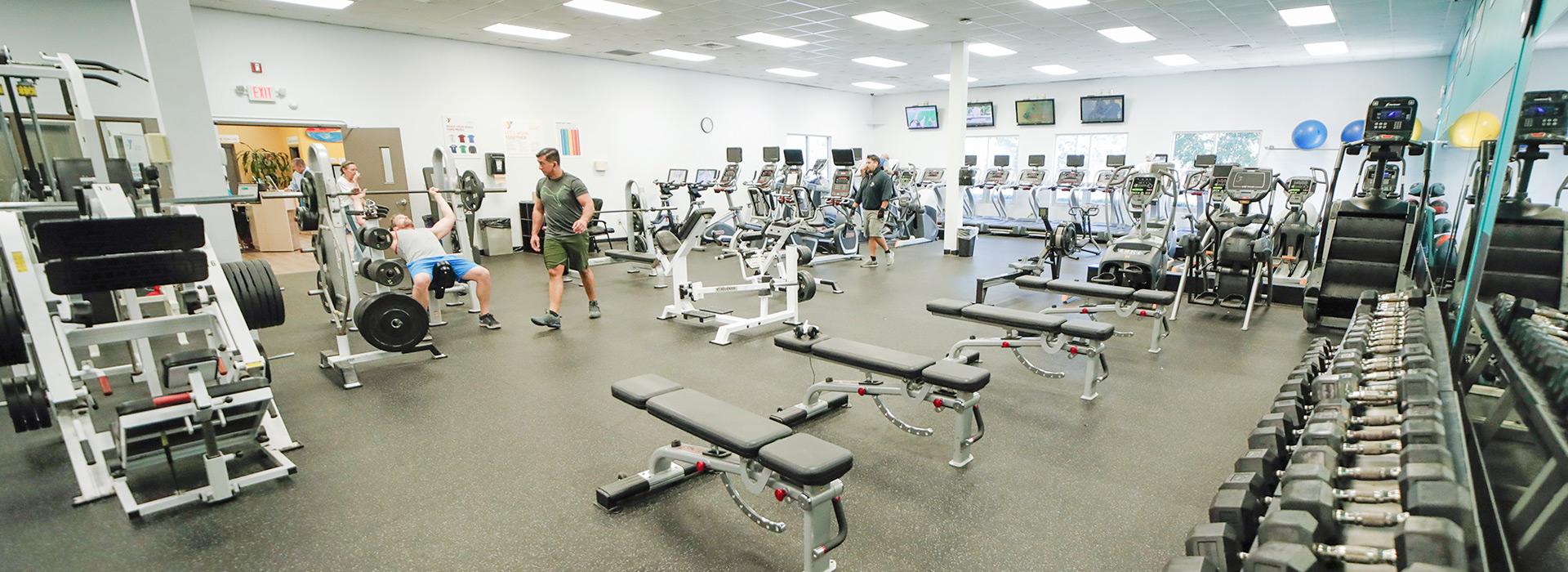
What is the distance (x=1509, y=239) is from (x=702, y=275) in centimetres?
666

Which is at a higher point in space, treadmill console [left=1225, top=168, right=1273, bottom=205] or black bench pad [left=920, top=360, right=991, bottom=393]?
treadmill console [left=1225, top=168, right=1273, bottom=205]

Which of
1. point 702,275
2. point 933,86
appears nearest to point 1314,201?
point 933,86

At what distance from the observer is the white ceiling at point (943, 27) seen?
671 cm

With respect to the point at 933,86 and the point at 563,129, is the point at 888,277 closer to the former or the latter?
the point at 563,129

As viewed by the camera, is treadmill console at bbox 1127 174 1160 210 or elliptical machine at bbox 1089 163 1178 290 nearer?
elliptical machine at bbox 1089 163 1178 290

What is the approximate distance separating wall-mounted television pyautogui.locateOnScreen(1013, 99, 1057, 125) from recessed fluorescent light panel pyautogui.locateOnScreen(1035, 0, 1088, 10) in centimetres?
659

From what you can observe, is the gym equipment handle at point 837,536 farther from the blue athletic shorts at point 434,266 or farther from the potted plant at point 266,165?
the potted plant at point 266,165

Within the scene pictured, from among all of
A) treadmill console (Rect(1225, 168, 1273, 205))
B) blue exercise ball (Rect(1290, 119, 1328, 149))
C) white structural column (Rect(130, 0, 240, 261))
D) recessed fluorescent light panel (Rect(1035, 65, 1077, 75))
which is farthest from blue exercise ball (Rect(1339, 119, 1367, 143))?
white structural column (Rect(130, 0, 240, 261))

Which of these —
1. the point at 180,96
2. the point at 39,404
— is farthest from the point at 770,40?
the point at 39,404

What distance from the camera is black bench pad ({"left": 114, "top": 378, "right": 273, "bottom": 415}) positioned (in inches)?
97.4

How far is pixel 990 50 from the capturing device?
31.2 feet

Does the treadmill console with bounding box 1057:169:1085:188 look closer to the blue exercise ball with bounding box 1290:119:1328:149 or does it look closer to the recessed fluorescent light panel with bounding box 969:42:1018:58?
the recessed fluorescent light panel with bounding box 969:42:1018:58

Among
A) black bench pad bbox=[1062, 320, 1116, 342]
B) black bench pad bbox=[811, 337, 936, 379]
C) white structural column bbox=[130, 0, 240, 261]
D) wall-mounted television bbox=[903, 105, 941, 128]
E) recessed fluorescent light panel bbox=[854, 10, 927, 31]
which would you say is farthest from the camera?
wall-mounted television bbox=[903, 105, 941, 128]

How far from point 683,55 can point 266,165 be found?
5.52 m
